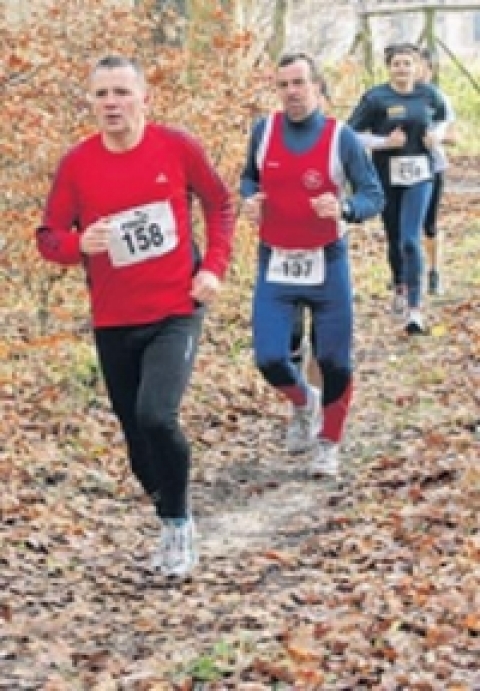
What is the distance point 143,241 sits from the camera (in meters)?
6.57

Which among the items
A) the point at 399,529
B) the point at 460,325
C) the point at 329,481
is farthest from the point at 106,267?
the point at 460,325

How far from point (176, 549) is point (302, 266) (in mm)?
1905

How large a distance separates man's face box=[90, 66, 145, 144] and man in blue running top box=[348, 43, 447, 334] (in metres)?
5.54

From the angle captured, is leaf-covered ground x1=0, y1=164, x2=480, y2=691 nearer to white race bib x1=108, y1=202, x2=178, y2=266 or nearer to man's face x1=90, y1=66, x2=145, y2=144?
white race bib x1=108, y1=202, x2=178, y2=266

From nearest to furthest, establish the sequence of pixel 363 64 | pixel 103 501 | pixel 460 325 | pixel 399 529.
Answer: pixel 399 529
pixel 103 501
pixel 460 325
pixel 363 64

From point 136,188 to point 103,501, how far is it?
2210 mm

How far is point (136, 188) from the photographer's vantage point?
21.5ft

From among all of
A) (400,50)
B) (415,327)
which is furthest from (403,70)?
(415,327)

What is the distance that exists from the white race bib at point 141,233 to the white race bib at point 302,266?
1.61m

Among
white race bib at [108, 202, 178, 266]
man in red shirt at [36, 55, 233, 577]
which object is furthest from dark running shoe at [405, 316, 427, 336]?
white race bib at [108, 202, 178, 266]

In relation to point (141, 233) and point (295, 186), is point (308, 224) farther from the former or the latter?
point (141, 233)

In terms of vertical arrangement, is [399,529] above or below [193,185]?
below

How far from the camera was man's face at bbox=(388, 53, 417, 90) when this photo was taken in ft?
38.7

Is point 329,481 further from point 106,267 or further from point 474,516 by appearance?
point 106,267
